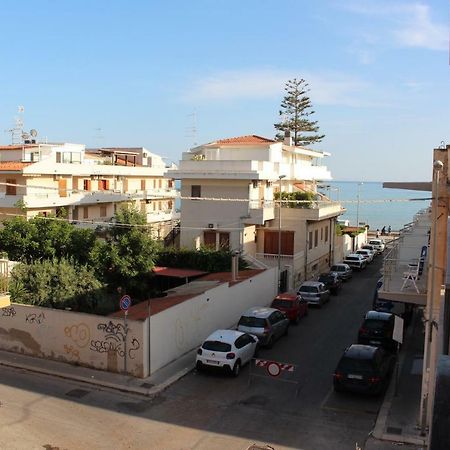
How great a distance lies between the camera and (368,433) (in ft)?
43.8

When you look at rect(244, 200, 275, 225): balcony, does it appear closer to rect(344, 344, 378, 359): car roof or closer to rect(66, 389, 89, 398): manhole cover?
rect(344, 344, 378, 359): car roof

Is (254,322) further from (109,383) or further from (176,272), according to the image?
(176,272)

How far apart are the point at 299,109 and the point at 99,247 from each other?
53003 mm

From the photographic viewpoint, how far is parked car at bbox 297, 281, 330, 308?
1135 inches

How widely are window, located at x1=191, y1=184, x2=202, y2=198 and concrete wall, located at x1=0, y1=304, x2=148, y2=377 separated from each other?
19.2 m

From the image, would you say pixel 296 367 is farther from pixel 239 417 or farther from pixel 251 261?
pixel 251 261

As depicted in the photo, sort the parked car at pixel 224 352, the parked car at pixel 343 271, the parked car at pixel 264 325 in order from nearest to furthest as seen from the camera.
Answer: the parked car at pixel 224 352, the parked car at pixel 264 325, the parked car at pixel 343 271

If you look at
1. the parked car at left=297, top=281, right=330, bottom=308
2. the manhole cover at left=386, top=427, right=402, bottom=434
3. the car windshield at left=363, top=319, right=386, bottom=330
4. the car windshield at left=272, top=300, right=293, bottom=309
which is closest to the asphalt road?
the manhole cover at left=386, top=427, right=402, bottom=434

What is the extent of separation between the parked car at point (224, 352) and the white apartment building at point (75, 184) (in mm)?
17868

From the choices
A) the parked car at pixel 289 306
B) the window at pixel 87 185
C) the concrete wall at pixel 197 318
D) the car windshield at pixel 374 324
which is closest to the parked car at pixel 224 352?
the concrete wall at pixel 197 318

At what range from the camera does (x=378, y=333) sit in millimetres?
20672

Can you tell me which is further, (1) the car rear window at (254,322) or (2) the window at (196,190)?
(2) the window at (196,190)

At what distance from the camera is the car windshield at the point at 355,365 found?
51.2ft

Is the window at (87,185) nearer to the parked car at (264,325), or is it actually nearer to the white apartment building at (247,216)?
the white apartment building at (247,216)
